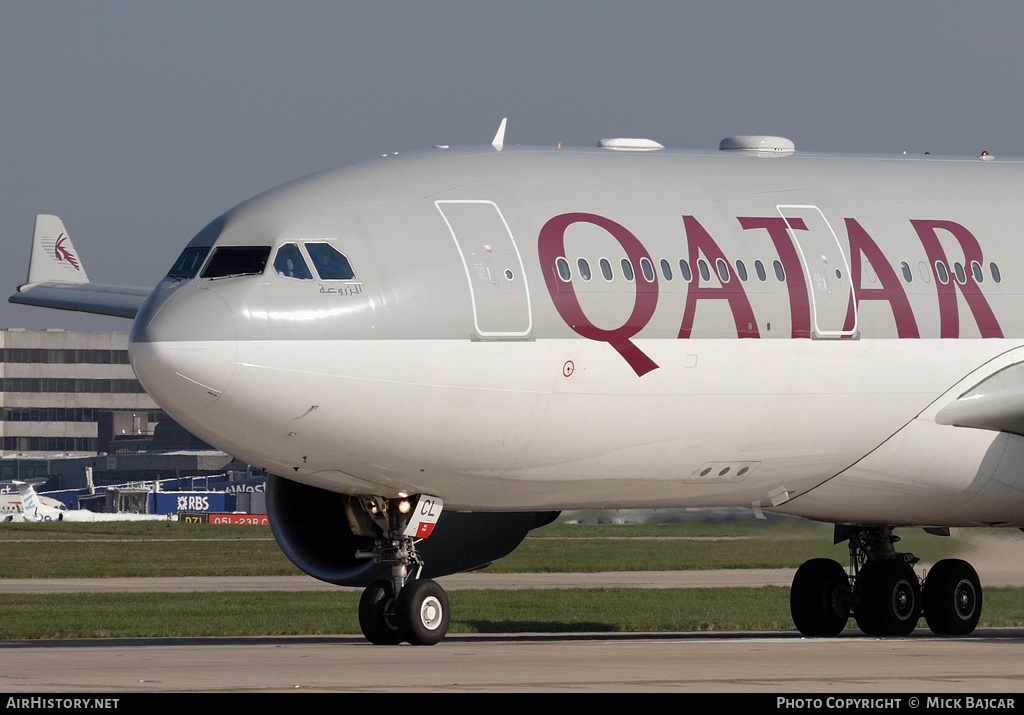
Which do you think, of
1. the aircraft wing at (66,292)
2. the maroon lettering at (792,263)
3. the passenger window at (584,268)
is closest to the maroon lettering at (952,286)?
the maroon lettering at (792,263)

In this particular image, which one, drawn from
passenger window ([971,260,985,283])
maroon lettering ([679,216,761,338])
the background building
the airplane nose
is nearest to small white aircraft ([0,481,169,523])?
the background building

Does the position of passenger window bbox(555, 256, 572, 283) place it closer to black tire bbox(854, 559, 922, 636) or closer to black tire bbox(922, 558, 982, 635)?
black tire bbox(854, 559, 922, 636)

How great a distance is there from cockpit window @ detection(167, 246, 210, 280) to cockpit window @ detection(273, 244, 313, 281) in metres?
0.83

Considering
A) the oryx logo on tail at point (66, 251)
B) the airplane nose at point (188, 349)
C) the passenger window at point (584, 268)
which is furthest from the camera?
the oryx logo on tail at point (66, 251)

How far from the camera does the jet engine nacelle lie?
800 inches

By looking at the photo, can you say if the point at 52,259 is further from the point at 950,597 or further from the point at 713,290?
the point at 950,597

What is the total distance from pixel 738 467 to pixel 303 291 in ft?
17.3

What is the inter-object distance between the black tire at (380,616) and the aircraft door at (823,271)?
17.3 ft

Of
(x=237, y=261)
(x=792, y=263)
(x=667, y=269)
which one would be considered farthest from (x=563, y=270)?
(x=237, y=261)

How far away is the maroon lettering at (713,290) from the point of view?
61.3 feet

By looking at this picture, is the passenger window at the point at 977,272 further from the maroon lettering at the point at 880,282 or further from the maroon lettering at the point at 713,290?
the maroon lettering at the point at 713,290

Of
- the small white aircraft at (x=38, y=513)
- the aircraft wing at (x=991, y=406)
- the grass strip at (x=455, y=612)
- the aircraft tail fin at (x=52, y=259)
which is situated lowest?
the small white aircraft at (x=38, y=513)

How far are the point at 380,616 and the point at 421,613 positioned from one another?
61 centimetres
